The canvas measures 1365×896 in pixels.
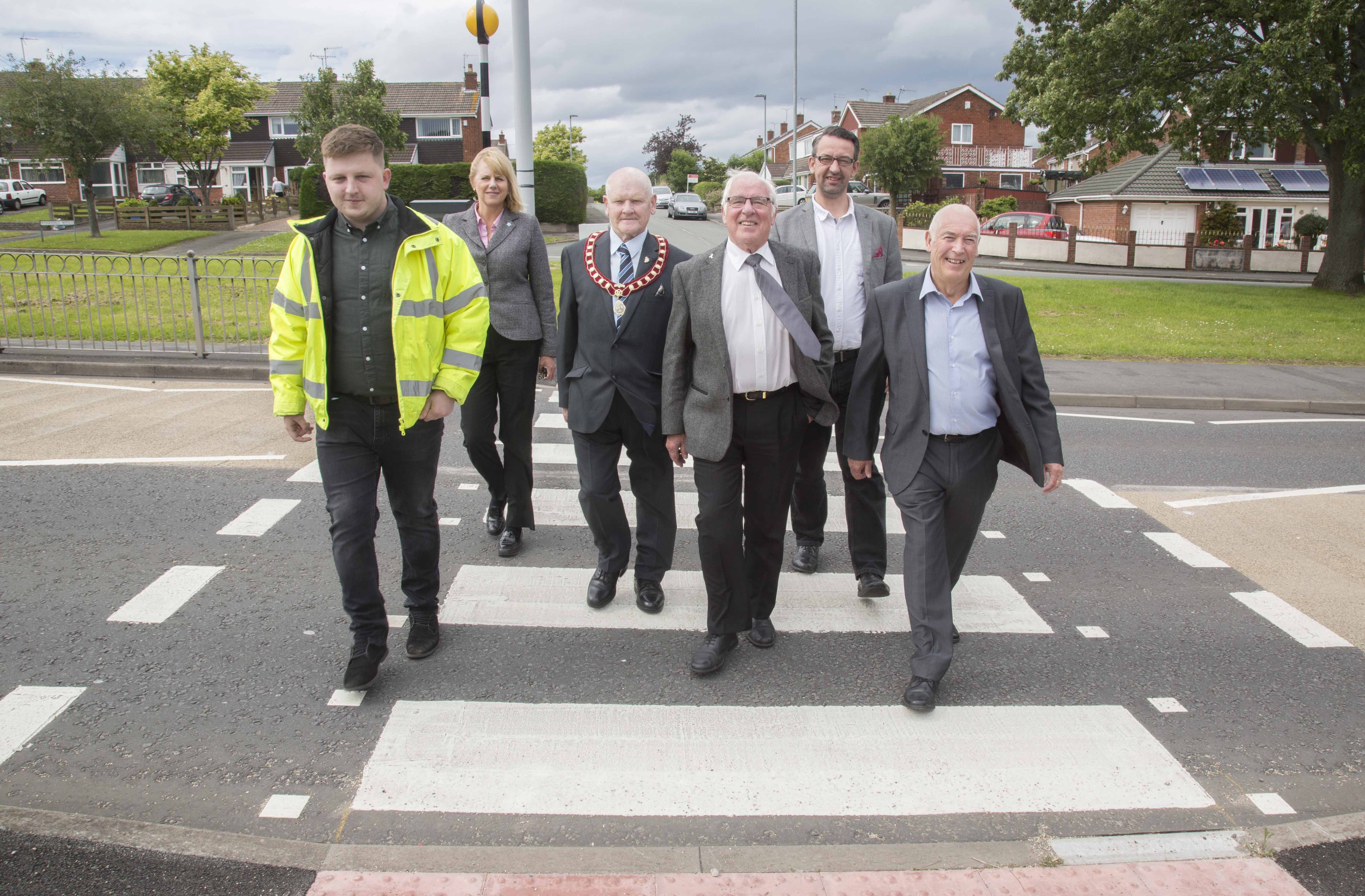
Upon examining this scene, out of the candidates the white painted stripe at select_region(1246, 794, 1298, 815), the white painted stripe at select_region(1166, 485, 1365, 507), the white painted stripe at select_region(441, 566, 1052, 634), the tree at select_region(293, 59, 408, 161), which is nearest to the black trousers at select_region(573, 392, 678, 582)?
the white painted stripe at select_region(441, 566, 1052, 634)

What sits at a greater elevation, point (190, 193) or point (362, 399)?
point (190, 193)

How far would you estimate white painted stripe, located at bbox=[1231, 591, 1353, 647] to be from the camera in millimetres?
4555

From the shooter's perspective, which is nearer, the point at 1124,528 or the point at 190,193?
the point at 1124,528

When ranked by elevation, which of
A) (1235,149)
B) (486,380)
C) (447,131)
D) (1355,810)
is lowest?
(1355,810)

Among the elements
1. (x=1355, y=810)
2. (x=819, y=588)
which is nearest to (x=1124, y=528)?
(x=819, y=588)

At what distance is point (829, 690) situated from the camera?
4008 millimetres

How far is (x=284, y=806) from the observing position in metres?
3.14

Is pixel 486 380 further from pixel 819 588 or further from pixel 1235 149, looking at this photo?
pixel 1235 149

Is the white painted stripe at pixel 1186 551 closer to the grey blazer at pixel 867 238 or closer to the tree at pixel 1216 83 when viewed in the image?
the grey blazer at pixel 867 238

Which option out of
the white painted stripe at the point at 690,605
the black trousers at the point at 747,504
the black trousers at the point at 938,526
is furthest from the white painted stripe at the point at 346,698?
the black trousers at the point at 938,526

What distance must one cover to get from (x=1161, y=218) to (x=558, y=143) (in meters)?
53.4

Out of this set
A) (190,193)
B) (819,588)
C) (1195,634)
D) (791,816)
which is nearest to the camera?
(791,816)

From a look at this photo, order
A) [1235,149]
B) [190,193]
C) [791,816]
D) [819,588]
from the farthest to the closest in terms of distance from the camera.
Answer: [190,193] < [1235,149] < [819,588] < [791,816]

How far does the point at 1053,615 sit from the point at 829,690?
1.48 m
